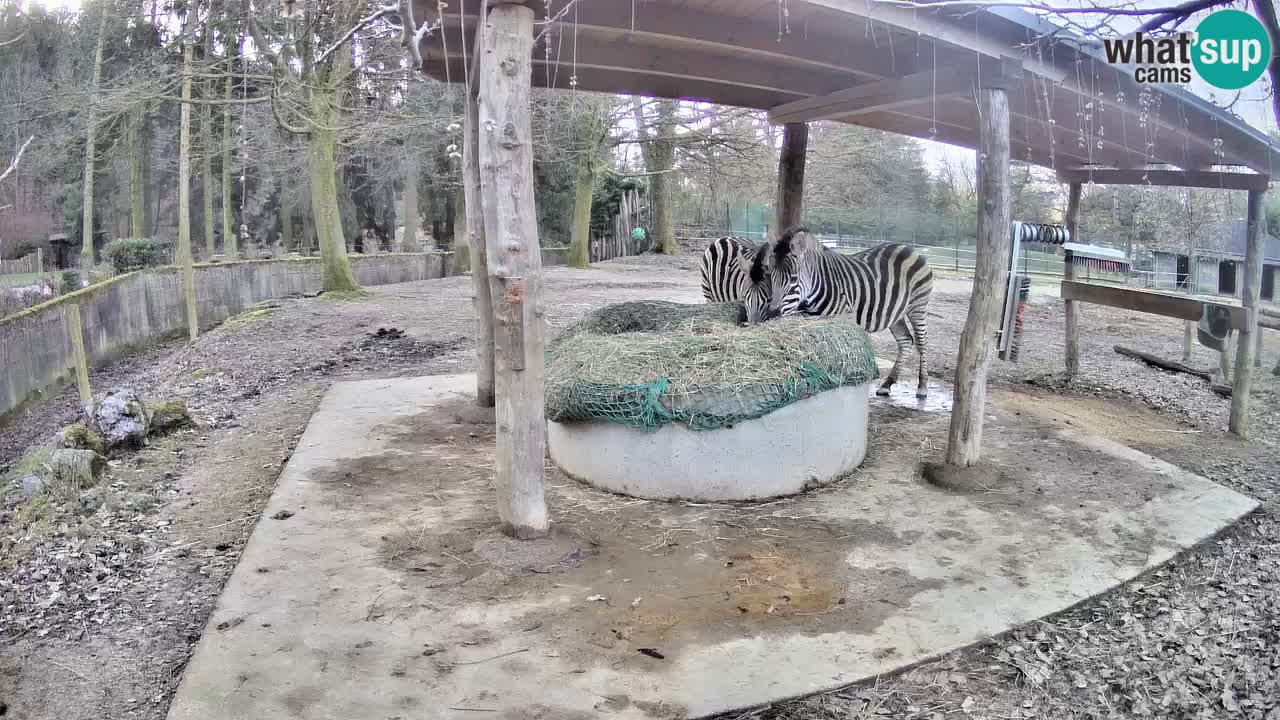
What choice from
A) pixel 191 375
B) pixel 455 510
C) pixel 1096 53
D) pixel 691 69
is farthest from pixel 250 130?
pixel 1096 53

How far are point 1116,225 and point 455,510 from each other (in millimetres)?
16821

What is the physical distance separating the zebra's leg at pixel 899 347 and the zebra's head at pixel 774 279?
1.71m

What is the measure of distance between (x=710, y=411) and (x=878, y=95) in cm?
318

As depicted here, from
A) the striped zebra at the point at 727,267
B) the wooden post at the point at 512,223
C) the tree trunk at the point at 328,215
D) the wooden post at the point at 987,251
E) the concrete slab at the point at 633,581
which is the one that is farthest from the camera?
the tree trunk at the point at 328,215

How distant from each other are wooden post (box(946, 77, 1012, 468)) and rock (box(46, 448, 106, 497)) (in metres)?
6.02

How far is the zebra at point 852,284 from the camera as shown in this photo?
7.40 meters

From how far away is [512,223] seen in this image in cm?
409

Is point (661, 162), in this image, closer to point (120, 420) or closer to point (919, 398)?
point (919, 398)

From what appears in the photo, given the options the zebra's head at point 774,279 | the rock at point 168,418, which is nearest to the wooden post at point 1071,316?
the zebra's head at point 774,279

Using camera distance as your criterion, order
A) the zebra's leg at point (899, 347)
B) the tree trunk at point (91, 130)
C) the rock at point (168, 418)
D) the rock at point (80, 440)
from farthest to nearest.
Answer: the tree trunk at point (91, 130)
the zebra's leg at point (899, 347)
the rock at point (168, 418)
the rock at point (80, 440)

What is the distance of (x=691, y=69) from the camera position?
6.56m

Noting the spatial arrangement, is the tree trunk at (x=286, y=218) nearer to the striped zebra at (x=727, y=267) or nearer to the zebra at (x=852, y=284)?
the striped zebra at (x=727, y=267)

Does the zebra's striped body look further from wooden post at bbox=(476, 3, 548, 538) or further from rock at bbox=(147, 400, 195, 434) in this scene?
rock at bbox=(147, 400, 195, 434)

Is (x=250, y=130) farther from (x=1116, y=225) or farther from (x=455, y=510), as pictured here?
(x=1116, y=225)
